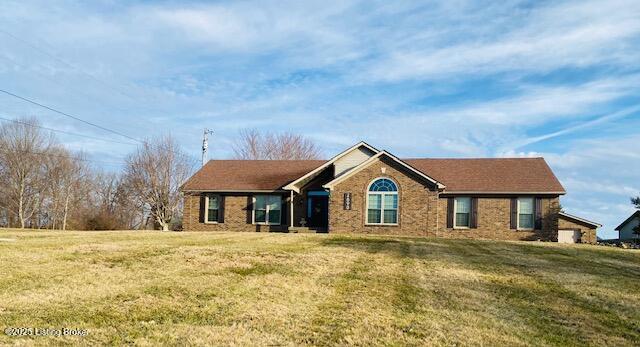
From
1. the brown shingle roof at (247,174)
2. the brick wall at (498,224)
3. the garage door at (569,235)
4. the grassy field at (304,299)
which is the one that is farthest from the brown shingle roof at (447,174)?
the grassy field at (304,299)

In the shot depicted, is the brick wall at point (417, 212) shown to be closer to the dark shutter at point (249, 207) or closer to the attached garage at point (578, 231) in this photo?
the attached garage at point (578, 231)

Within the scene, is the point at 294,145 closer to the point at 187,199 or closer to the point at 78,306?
the point at 187,199

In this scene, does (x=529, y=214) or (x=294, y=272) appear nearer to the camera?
(x=294, y=272)

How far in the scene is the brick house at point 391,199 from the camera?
1072 inches

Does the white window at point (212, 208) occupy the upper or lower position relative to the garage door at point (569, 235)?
upper

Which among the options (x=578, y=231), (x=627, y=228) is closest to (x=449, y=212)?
(x=578, y=231)

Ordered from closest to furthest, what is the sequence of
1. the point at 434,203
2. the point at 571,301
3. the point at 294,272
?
the point at 571,301 < the point at 294,272 < the point at 434,203

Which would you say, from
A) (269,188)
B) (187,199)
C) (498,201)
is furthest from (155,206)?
(498,201)

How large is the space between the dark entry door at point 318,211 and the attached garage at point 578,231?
554 inches

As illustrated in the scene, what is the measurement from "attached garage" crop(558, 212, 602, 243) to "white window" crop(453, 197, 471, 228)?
655 cm

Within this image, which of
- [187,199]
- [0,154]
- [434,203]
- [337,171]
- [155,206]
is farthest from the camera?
[0,154]

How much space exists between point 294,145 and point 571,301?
52.8 meters

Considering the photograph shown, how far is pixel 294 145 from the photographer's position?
60656 mm

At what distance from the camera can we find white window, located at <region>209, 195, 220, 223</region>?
1237 inches
